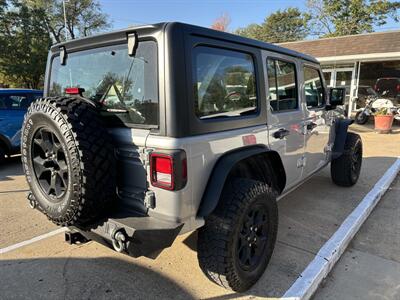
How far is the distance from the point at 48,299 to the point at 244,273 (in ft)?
5.18

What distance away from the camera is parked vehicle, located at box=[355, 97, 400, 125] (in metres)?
12.0

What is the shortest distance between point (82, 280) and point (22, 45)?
84.1ft

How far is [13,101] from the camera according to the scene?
22.7 ft

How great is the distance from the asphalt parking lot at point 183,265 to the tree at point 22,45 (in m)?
22.6

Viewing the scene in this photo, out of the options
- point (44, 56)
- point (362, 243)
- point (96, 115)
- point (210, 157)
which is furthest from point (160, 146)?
point (44, 56)

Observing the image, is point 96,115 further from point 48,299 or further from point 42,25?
point 42,25

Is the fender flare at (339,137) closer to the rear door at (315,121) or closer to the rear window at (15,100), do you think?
the rear door at (315,121)

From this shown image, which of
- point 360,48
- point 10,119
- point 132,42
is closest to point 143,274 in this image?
point 132,42

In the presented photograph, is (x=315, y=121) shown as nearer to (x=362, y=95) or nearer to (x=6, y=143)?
(x=6, y=143)

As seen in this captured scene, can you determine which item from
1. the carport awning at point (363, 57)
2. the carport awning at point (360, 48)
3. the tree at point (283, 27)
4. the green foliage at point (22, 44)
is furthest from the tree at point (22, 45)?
the tree at point (283, 27)

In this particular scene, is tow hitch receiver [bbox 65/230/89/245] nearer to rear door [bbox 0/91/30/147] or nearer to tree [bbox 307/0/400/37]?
rear door [bbox 0/91/30/147]

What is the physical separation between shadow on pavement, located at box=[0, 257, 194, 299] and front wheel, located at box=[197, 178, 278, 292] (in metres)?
0.43

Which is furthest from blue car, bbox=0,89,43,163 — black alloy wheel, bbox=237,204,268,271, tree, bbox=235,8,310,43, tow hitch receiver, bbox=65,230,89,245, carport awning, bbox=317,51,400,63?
tree, bbox=235,8,310,43

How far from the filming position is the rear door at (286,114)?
9.73 feet
